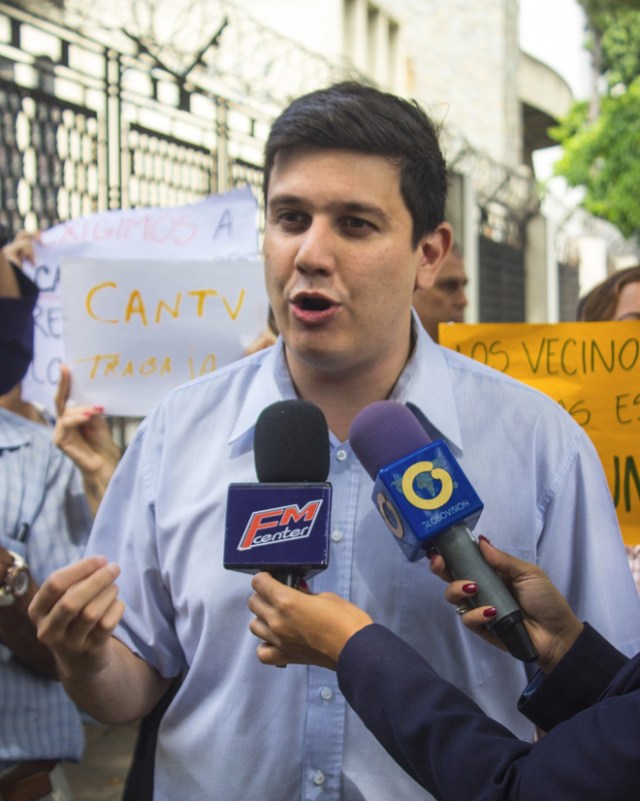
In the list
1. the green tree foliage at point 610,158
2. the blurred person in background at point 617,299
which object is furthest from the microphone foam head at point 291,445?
the green tree foliage at point 610,158

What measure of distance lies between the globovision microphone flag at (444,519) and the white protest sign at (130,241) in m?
2.04

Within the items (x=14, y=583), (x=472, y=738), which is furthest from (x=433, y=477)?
(x=14, y=583)

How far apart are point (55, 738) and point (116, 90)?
4957 millimetres

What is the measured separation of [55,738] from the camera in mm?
2559

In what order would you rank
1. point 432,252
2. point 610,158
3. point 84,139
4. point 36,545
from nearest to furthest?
point 432,252
point 36,545
point 84,139
point 610,158

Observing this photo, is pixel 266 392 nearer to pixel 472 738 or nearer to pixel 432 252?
pixel 432 252

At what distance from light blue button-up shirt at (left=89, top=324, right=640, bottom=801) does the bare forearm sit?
0.14 ft

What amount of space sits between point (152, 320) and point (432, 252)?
1.23m

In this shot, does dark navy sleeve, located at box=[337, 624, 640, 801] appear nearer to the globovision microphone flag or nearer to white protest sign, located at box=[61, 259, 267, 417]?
the globovision microphone flag

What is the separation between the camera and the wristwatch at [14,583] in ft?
7.70

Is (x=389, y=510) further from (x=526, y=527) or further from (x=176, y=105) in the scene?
(x=176, y=105)

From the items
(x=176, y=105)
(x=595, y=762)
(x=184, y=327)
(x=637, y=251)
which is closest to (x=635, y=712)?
(x=595, y=762)

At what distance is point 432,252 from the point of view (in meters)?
2.33

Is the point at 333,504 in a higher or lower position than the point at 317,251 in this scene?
lower
